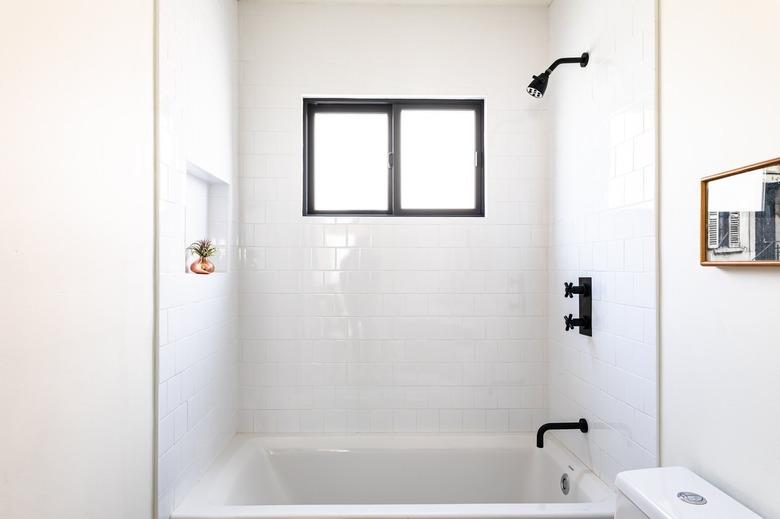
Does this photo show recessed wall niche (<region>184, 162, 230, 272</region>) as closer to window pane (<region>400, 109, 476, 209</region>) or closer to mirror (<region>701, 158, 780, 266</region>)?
window pane (<region>400, 109, 476, 209</region>)

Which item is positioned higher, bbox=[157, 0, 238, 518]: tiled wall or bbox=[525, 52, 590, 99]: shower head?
bbox=[525, 52, 590, 99]: shower head

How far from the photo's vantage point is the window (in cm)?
266

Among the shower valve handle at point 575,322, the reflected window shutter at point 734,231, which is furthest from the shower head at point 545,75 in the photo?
the reflected window shutter at point 734,231

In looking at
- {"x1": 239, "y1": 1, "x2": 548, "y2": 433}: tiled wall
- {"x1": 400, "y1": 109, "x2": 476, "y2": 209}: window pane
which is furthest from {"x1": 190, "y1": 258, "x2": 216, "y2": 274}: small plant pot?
{"x1": 400, "y1": 109, "x2": 476, "y2": 209}: window pane

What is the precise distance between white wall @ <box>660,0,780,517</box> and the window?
121 centimetres

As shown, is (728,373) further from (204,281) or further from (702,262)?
(204,281)

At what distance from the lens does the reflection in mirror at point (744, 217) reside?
1123 millimetres

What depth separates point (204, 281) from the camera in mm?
2023

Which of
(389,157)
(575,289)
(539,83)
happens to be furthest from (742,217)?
(389,157)

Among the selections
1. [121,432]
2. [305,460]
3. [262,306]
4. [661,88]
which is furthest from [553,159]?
[121,432]

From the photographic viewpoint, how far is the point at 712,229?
51.6 inches

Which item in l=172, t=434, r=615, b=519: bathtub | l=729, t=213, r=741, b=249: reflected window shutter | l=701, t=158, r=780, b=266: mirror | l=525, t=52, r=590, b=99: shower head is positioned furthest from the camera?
l=172, t=434, r=615, b=519: bathtub

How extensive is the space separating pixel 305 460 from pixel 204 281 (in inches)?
41.1

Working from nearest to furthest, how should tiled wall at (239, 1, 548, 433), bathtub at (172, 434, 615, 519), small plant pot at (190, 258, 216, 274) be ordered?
small plant pot at (190, 258, 216, 274) → bathtub at (172, 434, 615, 519) → tiled wall at (239, 1, 548, 433)
